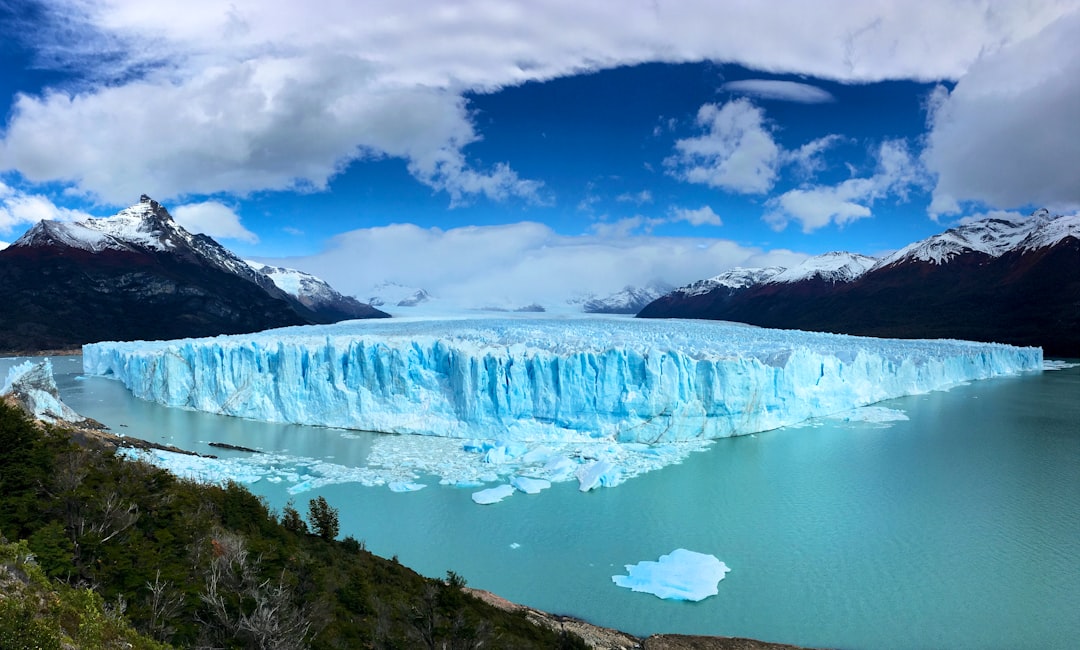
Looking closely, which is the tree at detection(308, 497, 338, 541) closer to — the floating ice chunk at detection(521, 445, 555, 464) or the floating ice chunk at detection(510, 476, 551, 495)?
the floating ice chunk at detection(510, 476, 551, 495)

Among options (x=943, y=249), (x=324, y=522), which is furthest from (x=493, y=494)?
(x=943, y=249)

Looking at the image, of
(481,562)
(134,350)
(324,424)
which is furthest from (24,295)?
(481,562)

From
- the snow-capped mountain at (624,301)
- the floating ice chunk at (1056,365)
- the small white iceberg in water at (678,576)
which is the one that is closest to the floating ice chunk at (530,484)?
the small white iceberg in water at (678,576)

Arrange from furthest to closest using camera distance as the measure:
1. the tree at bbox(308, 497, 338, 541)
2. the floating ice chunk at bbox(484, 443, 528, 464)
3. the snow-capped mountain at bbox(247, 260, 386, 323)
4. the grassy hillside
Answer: the snow-capped mountain at bbox(247, 260, 386, 323)
the floating ice chunk at bbox(484, 443, 528, 464)
the tree at bbox(308, 497, 338, 541)
the grassy hillside

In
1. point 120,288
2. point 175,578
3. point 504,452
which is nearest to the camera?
point 175,578

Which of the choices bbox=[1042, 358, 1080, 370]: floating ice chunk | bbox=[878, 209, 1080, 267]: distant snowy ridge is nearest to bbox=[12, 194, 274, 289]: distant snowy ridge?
bbox=[1042, 358, 1080, 370]: floating ice chunk

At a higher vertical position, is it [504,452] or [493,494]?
[504,452]

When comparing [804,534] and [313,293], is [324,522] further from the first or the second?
[313,293]
